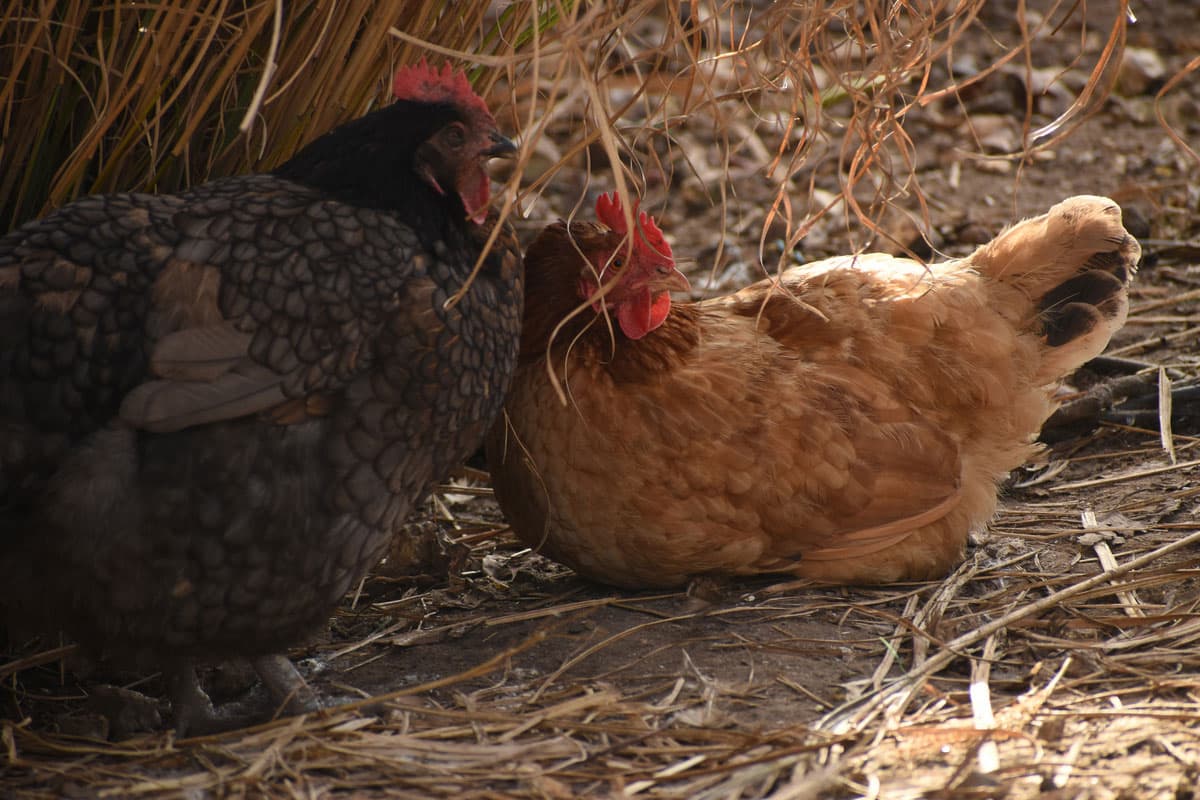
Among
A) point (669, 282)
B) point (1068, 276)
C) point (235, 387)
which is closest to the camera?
point (235, 387)

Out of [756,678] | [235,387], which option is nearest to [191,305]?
[235,387]

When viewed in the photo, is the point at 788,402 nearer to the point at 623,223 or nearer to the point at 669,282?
the point at 669,282

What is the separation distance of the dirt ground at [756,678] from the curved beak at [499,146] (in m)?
0.49

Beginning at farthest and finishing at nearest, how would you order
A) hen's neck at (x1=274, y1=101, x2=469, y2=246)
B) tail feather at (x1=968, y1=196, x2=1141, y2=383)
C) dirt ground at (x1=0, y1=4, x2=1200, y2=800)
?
tail feather at (x1=968, y1=196, x2=1141, y2=383)
hen's neck at (x1=274, y1=101, x2=469, y2=246)
dirt ground at (x1=0, y1=4, x2=1200, y2=800)

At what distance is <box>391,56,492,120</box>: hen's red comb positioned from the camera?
238 cm

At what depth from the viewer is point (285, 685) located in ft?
7.99

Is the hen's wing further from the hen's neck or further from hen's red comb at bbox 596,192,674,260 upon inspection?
hen's red comb at bbox 596,192,674,260

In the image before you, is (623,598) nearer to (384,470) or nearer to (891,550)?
(891,550)

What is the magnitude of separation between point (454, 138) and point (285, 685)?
1176 mm

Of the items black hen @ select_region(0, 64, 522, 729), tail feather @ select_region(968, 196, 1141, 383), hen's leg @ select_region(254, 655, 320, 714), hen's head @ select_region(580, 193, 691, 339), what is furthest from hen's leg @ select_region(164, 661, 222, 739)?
tail feather @ select_region(968, 196, 1141, 383)

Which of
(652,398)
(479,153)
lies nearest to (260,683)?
(652,398)

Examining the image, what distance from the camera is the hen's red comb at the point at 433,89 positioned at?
2.38 metres

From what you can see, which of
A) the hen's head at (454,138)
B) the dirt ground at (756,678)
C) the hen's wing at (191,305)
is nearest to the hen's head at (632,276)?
the dirt ground at (756,678)

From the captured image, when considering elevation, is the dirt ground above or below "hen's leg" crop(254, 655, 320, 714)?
above
